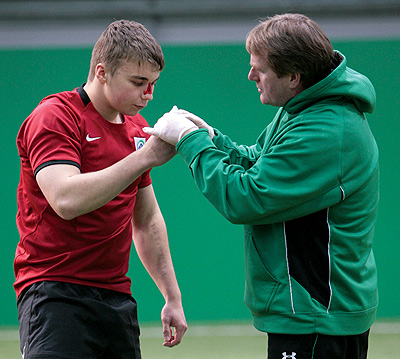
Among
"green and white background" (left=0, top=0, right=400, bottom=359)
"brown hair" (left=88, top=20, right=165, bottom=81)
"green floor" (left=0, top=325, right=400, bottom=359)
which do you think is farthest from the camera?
"green and white background" (left=0, top=0, right=400, bottom=359)

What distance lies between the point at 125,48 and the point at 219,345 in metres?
3.19

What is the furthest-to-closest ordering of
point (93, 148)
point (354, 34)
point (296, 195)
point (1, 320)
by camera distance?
1. point (354, 34)
2. point (1, 320)
3. point (93, 148)
4. point (296, 195)

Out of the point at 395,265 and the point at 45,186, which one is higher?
the point at 45,186

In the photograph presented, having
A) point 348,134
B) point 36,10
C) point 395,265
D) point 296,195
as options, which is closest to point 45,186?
point 296,195

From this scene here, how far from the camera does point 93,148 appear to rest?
208cm

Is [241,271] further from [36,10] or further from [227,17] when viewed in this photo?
[36,10]

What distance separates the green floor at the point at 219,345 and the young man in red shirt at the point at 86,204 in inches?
91.3

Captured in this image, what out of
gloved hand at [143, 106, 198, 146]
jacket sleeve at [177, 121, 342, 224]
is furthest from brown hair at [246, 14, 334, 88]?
gloved hand at [143, 106, 198, 146]

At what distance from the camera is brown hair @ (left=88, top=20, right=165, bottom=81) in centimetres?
207

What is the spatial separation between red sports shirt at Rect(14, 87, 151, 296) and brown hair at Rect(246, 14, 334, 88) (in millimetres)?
634

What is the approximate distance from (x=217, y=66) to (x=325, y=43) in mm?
3579

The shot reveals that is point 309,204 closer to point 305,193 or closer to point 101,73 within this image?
point 305,193

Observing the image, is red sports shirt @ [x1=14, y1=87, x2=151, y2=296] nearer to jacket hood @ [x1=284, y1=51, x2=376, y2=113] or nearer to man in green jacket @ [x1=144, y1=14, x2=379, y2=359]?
man in green jacket @ [x1=144, y1=14, x2=379, y2=359]

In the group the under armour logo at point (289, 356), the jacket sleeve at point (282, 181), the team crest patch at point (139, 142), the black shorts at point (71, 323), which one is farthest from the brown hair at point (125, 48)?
the under armour logo at point (289, 356)
